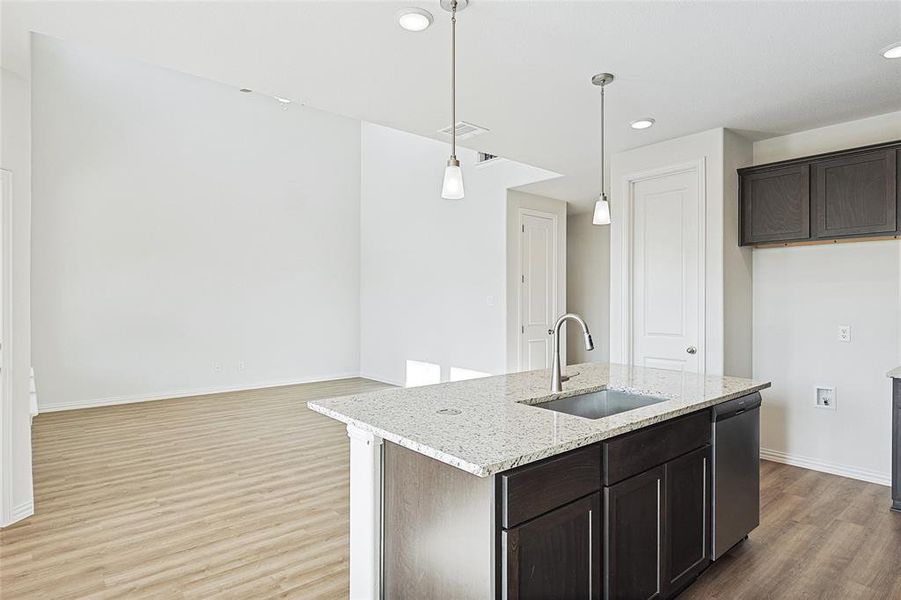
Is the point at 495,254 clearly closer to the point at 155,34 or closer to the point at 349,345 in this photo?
the point at 349,345

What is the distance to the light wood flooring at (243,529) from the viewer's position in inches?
93.8

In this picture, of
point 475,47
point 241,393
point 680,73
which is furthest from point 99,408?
point 680,73

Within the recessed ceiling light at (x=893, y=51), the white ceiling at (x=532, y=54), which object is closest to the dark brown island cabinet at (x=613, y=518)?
the white ceiling at (x=532, y=54)

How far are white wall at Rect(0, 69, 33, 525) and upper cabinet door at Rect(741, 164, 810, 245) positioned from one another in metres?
4.81

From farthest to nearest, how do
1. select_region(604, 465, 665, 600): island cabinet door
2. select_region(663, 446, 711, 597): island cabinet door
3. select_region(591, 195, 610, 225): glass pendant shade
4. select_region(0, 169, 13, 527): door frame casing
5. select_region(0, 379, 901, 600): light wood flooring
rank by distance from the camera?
select_region(591, 195, 610, 225): glass pendant shade
select_region(0, 169, 13, 527): door frame casing
select_region(0, 379, 901, 600): light wood flooring
select_region(663, 446, 711, 597): island cabinet door
select_region(604, 465, 665, 600): island cabinet door

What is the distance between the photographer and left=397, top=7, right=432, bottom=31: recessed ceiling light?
2270 millimetres

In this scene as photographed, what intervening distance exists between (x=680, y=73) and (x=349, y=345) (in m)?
6.54

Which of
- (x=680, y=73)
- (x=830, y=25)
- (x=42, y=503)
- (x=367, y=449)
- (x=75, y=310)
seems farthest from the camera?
(x=75, y=310)

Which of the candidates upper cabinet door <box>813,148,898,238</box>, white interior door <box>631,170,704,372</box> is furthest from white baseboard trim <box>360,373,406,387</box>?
upper cabinet door <box>813,148,898,238</box>

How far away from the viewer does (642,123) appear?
376 centimetres

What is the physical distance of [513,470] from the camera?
1.55 m

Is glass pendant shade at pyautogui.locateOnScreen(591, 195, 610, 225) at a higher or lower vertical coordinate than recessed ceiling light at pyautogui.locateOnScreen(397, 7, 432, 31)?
lower

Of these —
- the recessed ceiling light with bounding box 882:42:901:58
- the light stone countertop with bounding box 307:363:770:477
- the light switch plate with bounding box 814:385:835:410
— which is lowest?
the light switch plate with bounding box 814:385:835:410

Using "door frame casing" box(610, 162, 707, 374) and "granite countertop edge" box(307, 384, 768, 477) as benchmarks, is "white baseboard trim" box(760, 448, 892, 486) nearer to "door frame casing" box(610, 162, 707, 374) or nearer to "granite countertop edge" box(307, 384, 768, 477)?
"door frame casing" box(610, 162, 707, 374)
